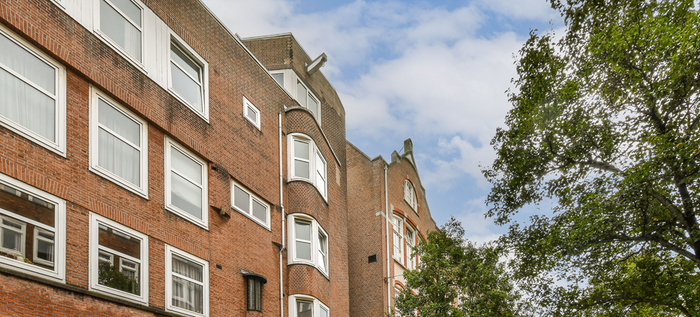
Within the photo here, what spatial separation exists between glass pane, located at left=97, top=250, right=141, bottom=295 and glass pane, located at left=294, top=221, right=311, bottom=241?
820 centimetres

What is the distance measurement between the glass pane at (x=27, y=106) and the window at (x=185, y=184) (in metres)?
3.53

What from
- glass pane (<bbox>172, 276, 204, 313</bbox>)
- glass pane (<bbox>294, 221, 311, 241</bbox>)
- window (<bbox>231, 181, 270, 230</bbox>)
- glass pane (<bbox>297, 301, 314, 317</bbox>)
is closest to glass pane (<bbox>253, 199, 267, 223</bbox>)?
window (<bbox>231, 181, 270, 230</bbox>)

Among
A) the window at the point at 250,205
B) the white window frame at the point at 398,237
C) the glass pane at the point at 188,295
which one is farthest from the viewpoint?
the white window frame at the point at 398,237

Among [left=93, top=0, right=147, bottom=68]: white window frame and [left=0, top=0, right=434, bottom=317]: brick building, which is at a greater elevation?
[left=93, top=0, right=147, bottom=68]: white window frame

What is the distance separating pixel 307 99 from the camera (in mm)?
25516

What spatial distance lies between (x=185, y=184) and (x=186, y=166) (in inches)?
→ 19.3

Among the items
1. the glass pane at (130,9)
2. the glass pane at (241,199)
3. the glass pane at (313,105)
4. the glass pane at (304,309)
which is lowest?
the glass pane at (304,309)

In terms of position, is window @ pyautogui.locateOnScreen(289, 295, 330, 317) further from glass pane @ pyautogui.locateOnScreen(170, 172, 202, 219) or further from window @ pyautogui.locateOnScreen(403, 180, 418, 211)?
window @ pyautogui.locateOnScreen(403, 180, 418, 211)

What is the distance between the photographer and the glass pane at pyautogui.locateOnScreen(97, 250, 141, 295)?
1208 centimetres

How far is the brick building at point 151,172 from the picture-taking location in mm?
10961

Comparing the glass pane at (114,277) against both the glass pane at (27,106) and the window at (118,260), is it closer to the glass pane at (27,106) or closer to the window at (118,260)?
the window at (118,260)

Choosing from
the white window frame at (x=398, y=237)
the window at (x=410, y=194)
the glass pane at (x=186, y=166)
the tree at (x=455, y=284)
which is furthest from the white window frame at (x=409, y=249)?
the glass pane at (x=186, y=166)

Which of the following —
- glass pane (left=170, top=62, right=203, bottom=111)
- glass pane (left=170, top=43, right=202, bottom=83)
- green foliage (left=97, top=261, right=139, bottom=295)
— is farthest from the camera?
glass pane (left=170, top=43, right=202, bottom=83)

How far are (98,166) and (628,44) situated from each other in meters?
11.7
